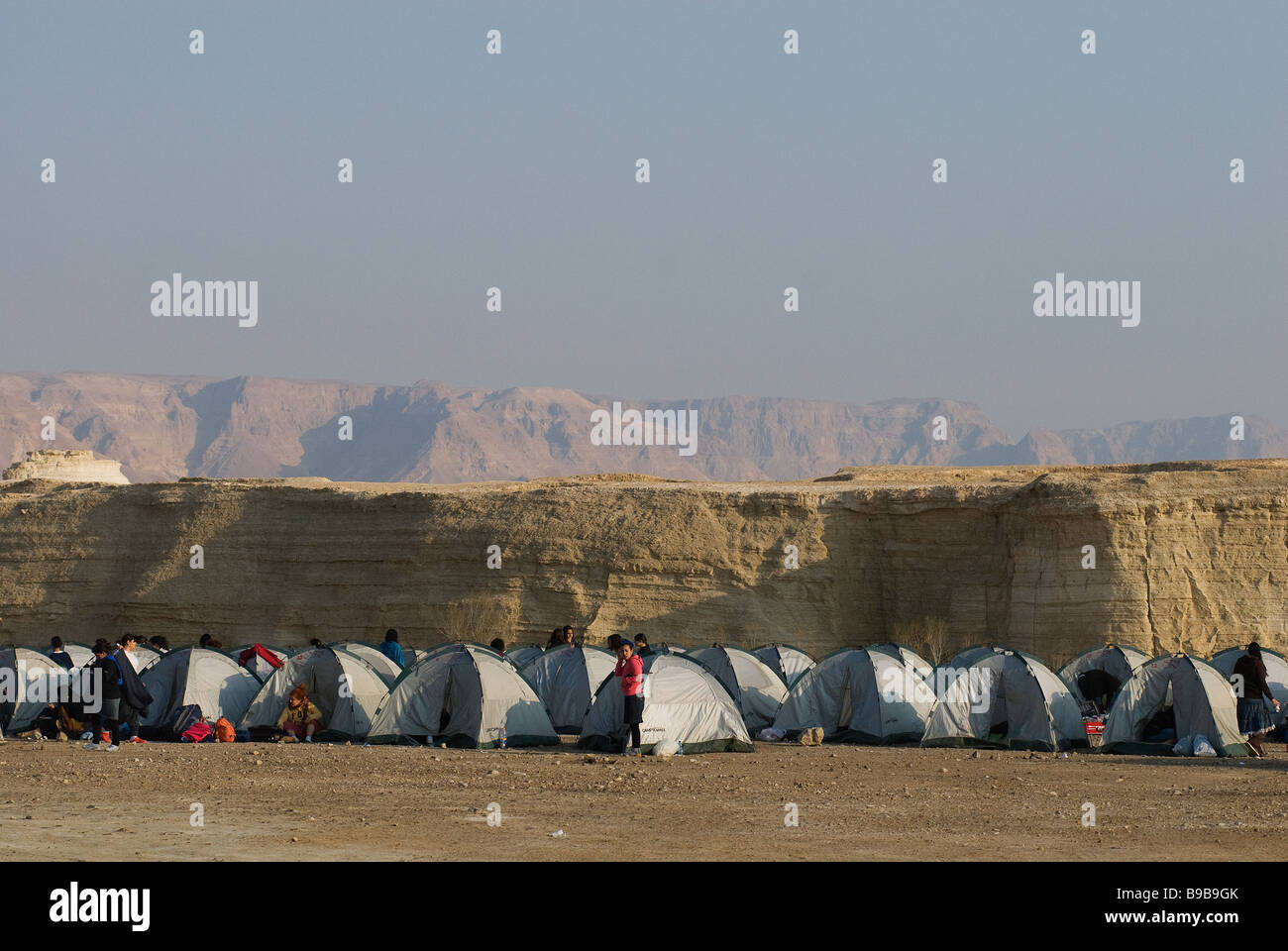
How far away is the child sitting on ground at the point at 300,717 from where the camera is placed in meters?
20.7

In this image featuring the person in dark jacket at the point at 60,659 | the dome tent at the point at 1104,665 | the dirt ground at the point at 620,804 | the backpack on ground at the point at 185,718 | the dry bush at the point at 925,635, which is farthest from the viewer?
the dry bush at the point at 925,635

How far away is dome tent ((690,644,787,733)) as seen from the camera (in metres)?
22.8

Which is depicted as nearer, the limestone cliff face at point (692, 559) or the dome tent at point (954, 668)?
the dome tent at point (954, 668)

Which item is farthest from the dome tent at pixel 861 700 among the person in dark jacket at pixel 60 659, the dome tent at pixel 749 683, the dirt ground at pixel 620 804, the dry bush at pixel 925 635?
the dry bush at pixel 925 635

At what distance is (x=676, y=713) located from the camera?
752 inches

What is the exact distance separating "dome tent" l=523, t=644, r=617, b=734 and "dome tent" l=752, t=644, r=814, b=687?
3880 millimetres

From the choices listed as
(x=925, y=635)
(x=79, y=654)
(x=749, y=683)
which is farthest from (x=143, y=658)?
(x=925, y=635)

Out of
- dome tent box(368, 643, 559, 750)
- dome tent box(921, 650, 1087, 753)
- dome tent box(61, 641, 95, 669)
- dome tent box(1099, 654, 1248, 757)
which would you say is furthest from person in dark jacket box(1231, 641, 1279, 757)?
dome tent box(61, 641, 95, 669)

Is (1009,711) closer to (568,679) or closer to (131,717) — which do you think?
(568,679)

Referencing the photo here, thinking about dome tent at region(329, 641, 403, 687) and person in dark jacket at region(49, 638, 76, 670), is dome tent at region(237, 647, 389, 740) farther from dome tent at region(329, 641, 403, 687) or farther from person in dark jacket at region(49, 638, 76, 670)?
person in dark jacket at region(49, 638, 76, 670)

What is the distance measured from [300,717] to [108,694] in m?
2.62

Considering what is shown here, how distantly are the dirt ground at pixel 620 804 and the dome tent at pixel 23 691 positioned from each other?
1951 millimetres

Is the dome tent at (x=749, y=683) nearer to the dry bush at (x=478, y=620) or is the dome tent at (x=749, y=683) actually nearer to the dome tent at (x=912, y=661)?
the dome tent at (x=912, y=661)
